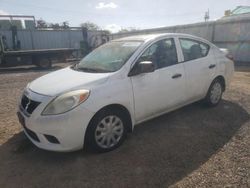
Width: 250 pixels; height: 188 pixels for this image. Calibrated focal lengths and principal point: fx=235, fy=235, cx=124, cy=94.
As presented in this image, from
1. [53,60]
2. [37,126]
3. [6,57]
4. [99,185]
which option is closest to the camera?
[99,185]

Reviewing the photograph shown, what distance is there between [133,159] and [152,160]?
0.86 ft

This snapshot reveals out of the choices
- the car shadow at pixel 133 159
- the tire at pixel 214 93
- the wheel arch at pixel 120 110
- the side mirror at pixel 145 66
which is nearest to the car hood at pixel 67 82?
the wheel arch at pixel 120 110

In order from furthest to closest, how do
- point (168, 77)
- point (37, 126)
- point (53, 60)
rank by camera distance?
point (53, 60) → point (168, 77) → point (37, 126)

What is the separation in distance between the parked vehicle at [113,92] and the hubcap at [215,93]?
1.10 feet

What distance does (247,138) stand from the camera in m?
3.75

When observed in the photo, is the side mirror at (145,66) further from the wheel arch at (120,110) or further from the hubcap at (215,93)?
the hubcap at (215,93)

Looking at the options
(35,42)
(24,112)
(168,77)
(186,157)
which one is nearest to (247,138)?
(186,157)

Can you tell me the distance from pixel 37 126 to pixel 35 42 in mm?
21972

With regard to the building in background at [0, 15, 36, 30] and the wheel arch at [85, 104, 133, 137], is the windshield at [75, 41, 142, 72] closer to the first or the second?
the wheel arch at [85, 104, 133, 137]

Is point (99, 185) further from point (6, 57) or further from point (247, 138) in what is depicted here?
point (6, 57)

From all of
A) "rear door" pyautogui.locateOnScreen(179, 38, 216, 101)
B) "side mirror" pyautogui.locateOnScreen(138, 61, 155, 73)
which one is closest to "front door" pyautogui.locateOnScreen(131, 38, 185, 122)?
"side mirror" pyautogui.locateOnScreen(138, 61, 155, 73)

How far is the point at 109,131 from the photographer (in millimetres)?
3393

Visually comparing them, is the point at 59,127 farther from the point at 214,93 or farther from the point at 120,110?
the point at 214,93

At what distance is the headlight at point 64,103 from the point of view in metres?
3.00
